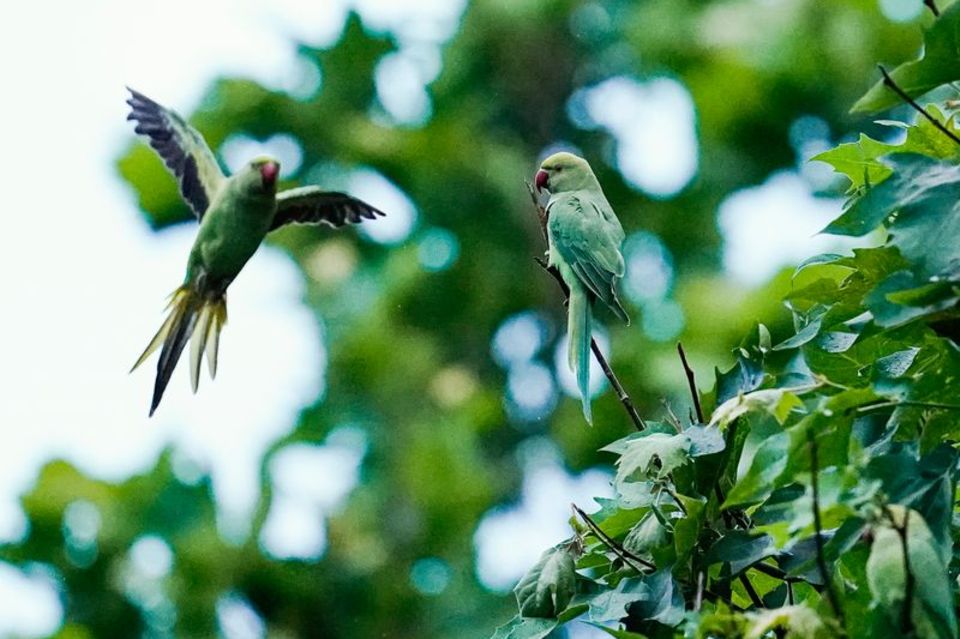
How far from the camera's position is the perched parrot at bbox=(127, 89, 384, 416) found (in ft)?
6.16

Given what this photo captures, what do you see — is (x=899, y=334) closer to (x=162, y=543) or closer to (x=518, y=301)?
(x=162, y=543)

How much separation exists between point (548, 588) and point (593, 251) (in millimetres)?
669

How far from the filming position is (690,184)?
24.5ft

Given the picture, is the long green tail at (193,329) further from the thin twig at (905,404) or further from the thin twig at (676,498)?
the thin twig at (905,404)

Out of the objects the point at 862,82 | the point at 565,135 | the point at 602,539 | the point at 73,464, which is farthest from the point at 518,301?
the point at 602,539

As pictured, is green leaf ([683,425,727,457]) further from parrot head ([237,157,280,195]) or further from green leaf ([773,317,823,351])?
parrot head ([237,157,280,195])

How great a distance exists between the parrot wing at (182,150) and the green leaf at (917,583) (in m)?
1.30

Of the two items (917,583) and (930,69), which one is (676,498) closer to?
(917,583)

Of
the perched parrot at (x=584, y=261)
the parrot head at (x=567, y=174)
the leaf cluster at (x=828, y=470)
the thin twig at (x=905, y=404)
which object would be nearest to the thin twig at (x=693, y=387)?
the leaf cluster at (x=828, y=470)

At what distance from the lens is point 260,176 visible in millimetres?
1854

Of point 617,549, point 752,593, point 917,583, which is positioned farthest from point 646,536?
point 917,583

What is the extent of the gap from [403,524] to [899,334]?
5251 mm

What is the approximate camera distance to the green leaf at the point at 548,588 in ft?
4.48

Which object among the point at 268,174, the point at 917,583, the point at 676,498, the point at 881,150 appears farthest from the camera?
the point at 268,174
